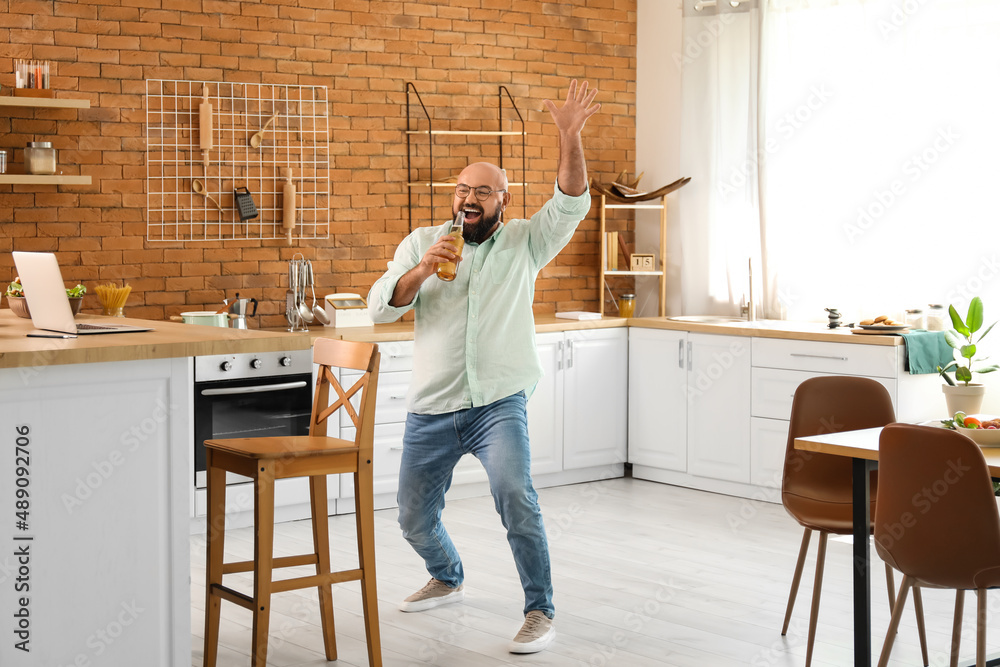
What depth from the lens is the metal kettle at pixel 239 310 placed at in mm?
5621

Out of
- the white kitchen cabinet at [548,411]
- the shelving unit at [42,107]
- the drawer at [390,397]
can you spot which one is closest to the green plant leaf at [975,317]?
the white kitchen cabinet at [548,411]

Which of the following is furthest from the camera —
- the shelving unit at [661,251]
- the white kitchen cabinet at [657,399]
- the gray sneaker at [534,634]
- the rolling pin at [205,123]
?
the shelving unit at [661,251]

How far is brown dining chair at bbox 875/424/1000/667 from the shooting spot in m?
2.72

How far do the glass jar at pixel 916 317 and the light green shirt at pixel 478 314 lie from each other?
2.51 metres

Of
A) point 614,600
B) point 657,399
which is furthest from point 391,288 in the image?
point 657,399

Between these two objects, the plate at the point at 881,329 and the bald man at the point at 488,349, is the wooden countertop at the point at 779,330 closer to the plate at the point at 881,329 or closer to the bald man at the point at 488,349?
the plate at the point at 881,329

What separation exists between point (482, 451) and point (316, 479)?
55 centimetres

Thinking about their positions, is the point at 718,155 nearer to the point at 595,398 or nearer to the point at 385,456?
the point at 595,398

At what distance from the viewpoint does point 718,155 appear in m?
6.62

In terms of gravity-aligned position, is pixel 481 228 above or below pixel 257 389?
above

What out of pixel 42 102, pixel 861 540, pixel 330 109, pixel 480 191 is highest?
pixel 330 109

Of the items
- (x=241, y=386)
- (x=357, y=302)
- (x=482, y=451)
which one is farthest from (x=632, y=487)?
(x=482, y=451)

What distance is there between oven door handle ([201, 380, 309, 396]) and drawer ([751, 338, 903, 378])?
2272 millimetres

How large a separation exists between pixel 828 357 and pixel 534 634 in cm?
251
